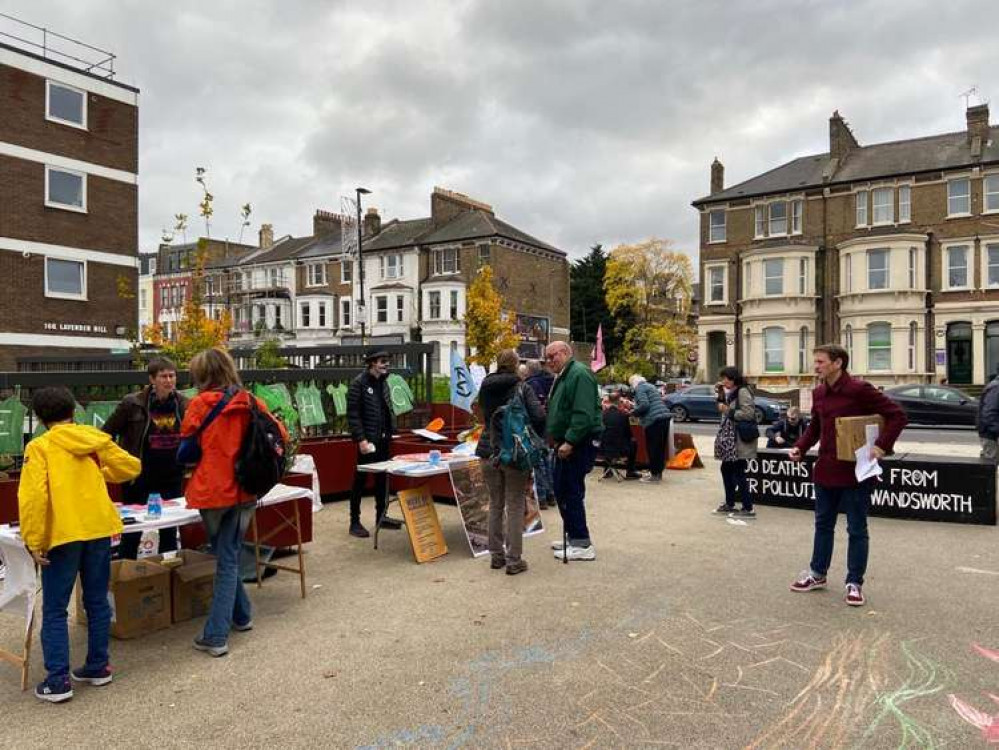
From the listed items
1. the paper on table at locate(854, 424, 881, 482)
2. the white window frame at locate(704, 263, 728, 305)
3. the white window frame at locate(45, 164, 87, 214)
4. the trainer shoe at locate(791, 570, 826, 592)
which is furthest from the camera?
the white window frame at locate(704, 263, 728, 305)

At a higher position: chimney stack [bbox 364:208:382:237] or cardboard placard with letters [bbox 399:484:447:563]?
chimney stack [bbox 364:208:382:237]

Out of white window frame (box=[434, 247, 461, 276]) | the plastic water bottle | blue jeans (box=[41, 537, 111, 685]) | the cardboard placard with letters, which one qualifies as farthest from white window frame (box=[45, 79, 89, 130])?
blue jeans (box=[41, 537, 111, 685])

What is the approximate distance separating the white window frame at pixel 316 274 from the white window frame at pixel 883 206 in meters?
36.1

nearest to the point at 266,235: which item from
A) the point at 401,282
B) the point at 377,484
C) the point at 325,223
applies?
the point at 325,223

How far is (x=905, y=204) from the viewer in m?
36.1

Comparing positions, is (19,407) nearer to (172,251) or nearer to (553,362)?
(553,362)

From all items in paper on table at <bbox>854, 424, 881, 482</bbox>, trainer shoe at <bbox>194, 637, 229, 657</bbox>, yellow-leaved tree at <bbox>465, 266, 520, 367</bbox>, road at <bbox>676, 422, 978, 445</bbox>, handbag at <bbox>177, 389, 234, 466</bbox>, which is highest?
yellow-leaved tree at <bbox>465, 266, 520, 367</bbox>

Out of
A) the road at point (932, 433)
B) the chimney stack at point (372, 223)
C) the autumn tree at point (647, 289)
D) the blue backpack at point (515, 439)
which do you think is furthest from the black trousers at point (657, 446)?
the chimney stack at point (372, 223)

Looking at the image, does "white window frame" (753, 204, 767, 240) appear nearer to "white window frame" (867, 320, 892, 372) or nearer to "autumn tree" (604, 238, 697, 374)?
"white window frame" (867, 320, 892, 372)

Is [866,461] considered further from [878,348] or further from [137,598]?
[878,348]

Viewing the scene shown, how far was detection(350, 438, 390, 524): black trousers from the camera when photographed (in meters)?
7.50

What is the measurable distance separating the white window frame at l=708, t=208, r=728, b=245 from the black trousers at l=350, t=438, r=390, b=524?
36452 millimetres

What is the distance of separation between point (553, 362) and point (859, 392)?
252cm

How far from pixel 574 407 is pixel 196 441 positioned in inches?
123
